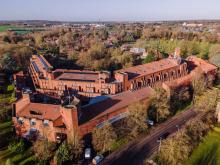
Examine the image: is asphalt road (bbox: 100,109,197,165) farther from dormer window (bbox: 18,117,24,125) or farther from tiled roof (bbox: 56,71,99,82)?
tiled roof (bbox: 56,71,99,82)

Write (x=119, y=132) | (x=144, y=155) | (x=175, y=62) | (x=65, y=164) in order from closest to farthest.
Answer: (x=65, y=164) < (x=144, y=155) < (x=119, y=132) < (x=175, y=62)

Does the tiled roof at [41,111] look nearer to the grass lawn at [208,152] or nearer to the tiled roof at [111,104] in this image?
the tiled roof at [111,104]

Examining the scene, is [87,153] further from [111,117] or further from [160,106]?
[160,106]

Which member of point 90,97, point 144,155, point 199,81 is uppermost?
point 199,81

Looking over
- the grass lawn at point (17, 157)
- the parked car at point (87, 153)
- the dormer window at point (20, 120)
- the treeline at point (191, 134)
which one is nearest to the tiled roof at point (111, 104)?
the parked car at point (87, 153)

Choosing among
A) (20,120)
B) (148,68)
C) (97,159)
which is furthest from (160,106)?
(20,120)

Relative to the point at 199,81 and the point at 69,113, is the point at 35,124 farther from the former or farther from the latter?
the point at 199,81

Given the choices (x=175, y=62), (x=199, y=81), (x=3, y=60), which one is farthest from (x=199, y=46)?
(x=3, y=60)
